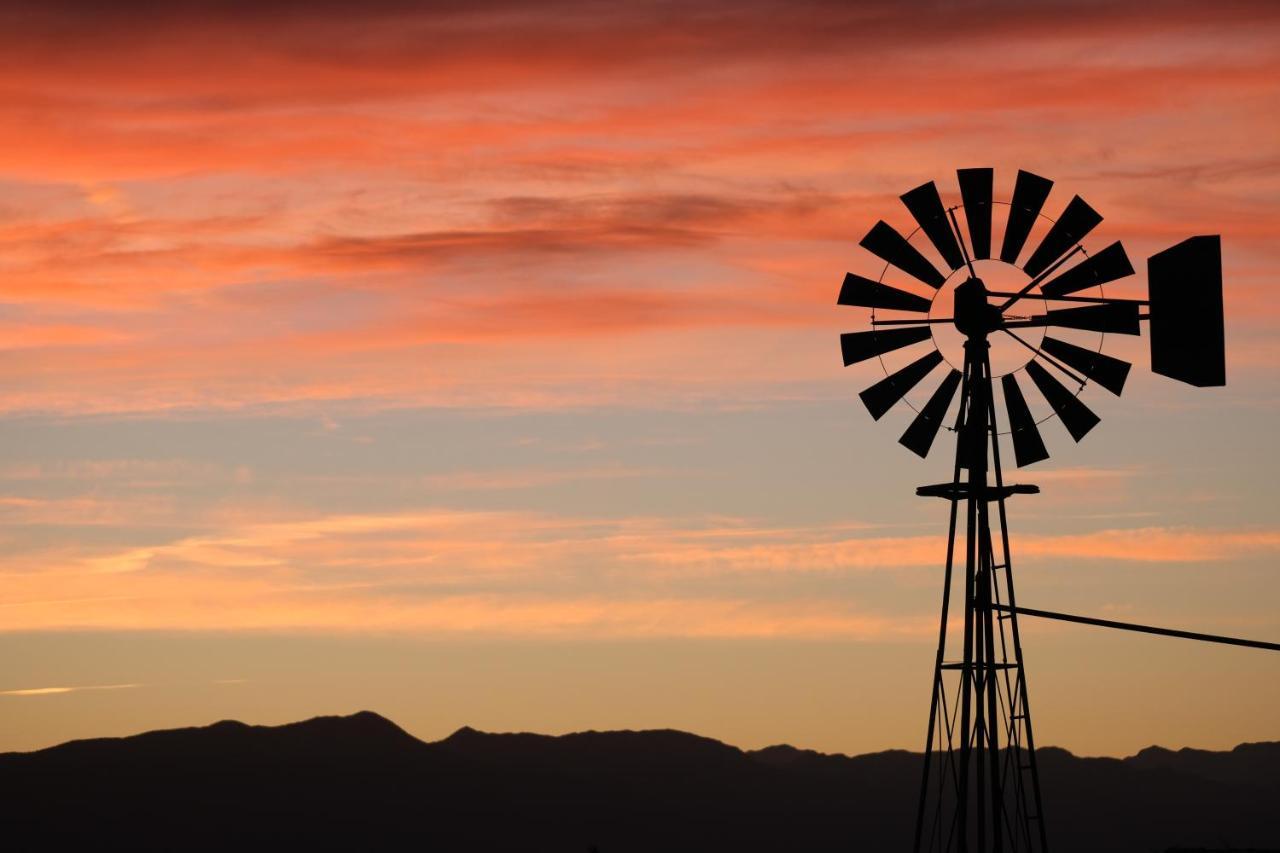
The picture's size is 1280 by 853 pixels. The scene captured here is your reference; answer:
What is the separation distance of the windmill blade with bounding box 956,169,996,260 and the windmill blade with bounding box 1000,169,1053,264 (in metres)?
0.31

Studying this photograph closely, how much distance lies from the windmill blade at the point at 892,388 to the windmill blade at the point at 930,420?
0.36 meters

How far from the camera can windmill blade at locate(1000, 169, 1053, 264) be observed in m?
26.6

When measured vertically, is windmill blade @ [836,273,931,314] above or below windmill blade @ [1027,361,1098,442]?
above

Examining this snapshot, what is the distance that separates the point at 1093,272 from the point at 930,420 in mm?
2939

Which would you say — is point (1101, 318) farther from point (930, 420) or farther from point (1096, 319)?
point (930, 420)

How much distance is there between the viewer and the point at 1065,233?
1039 inches

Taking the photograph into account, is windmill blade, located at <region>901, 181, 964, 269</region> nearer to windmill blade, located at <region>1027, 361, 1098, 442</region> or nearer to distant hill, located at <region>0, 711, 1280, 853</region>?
windmill blade, located at <region>1027, 361, 1098, 442</region>

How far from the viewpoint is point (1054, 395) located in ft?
88.1

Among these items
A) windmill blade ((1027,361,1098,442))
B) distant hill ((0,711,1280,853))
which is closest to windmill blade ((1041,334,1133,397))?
windmill blade ((1027,361,1098,442))

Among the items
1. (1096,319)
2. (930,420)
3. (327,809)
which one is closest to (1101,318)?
(1096,319)

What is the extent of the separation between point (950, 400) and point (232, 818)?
154 meters

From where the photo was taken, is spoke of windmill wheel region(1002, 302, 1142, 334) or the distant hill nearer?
spoke of windmill wheel region(1002, 302, 1142, 334)

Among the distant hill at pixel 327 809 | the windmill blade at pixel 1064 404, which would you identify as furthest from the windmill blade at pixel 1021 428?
the distant hill at pixel 327 809

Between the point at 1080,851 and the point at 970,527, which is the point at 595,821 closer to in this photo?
the point at 1080,851
